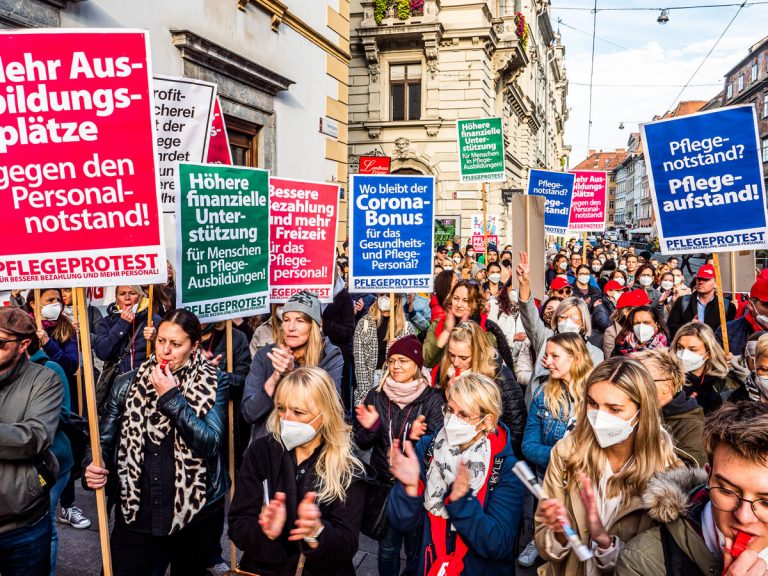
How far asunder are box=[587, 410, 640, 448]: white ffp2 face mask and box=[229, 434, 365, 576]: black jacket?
3.23ft

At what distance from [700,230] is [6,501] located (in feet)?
15.6

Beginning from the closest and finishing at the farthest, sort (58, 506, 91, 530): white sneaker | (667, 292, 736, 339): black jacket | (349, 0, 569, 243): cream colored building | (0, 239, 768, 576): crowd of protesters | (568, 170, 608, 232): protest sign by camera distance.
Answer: (0, 239, 768, 576): crowd of protesters, (58, 506, 91, 530): white sneaker, (667, 292, 736, 339): black jacket, (568, 170, 608, 232): protest sign, (349, 0, 569, 243): cream colored building

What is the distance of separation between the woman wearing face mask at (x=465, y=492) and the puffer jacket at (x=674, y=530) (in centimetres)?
65

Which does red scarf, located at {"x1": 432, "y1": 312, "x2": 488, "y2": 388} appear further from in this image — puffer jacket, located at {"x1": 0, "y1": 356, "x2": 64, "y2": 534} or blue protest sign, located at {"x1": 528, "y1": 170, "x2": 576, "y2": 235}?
blue protest sign, located at {"x1": 528, "y1": 170, "x2": 576, "y2": 235}

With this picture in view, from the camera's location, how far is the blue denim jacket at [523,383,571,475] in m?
3.33

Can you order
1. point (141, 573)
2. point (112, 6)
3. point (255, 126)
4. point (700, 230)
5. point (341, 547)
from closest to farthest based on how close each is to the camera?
point (341, 547) → point (141, 573) → point (700, 230) → point (112, 6) → point (255, 126)

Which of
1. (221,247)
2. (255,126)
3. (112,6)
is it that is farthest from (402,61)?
(221,247)

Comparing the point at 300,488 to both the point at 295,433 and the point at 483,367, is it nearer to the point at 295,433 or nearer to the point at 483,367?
the point at 295,433

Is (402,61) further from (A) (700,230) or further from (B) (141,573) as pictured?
(B) (141,573)

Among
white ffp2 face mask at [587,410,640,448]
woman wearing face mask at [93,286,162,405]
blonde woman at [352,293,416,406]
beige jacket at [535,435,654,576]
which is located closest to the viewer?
beige jacket at [535,435,654,576]

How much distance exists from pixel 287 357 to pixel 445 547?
1.34 m

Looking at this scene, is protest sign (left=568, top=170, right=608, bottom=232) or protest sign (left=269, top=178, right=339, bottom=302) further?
Result: protest sign (left=568, top=170, right=608, bottom=232)

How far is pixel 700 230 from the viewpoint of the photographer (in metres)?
4.59

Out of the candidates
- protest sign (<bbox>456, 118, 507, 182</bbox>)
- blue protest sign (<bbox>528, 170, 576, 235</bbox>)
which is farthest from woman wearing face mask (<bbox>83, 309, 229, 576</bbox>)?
protest sign (<bbox>456, 118, 507, 182</bbox>)
